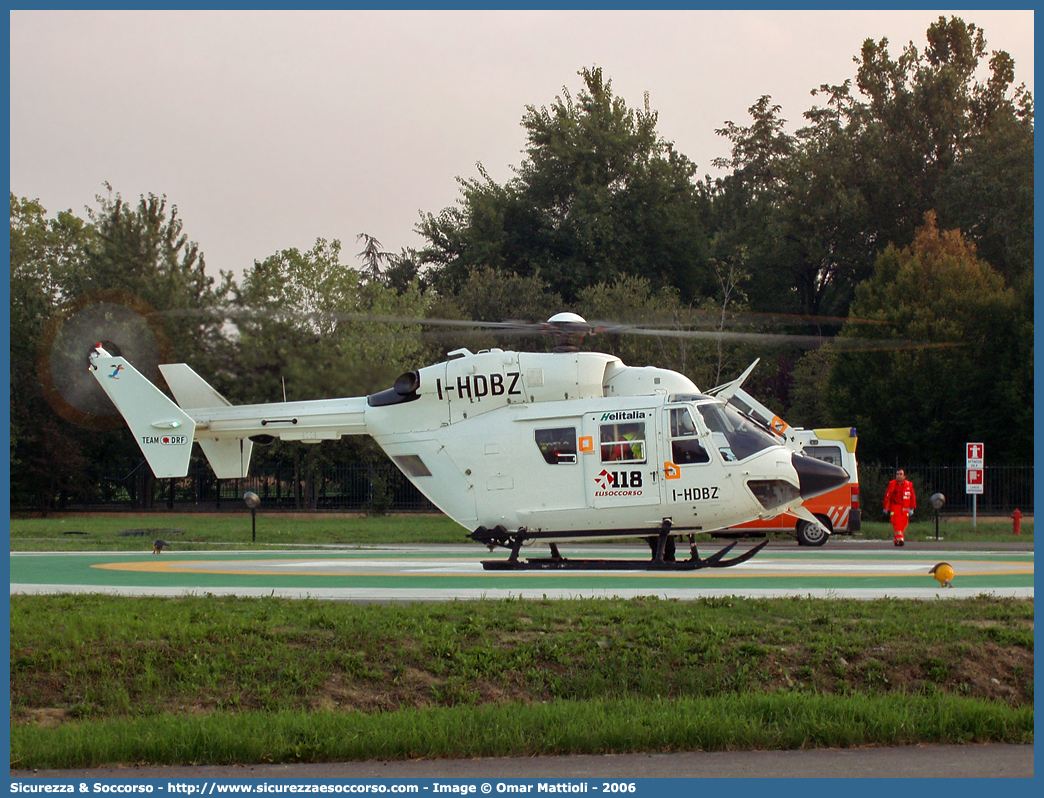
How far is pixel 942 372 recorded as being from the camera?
135 ft

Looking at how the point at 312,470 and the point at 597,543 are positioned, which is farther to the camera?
the point at 312,470

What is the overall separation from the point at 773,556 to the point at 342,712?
13.8m

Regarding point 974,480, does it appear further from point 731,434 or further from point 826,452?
point 731,434

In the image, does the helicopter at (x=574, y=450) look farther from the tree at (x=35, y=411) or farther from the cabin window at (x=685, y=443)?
the tree at (x=35, y=411)

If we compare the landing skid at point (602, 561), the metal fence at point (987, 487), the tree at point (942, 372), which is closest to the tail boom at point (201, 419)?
the landing skid at point (602, 561)

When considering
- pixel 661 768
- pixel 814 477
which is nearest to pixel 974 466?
pixel 814 477

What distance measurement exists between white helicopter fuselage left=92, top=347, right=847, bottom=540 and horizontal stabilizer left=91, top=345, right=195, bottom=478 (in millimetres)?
1888

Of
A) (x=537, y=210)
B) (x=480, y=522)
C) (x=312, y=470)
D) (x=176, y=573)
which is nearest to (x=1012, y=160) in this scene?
(x=537, y=210)

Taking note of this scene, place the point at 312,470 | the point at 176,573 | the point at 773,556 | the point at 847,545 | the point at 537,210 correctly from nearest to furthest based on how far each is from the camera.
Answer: the point at 176,573
the point at 773,556
the point at 847,545
the point at 312,470
the point at 537,210

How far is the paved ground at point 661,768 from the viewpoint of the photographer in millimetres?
7742

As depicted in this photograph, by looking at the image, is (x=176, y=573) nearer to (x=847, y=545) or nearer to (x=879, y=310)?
(x=847, y=545)

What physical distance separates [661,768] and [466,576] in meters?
8.96

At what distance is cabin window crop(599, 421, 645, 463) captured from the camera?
16534mm

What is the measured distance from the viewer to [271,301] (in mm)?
25375
